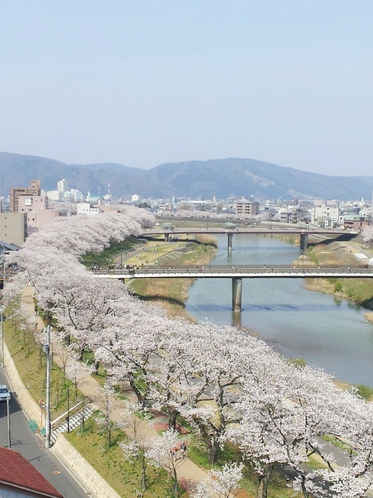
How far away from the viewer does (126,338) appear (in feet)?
52.8

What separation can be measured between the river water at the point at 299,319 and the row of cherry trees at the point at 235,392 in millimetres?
6945

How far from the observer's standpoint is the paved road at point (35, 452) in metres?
13.0

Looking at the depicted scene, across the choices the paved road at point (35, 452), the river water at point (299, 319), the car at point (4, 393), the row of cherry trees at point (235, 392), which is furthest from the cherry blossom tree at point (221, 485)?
the river water at point (299, 319)

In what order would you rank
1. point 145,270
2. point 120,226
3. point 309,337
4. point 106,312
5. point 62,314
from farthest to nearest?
point 120,226 → point 145,270 → point 309,337 → point 62,314 → point 106,312

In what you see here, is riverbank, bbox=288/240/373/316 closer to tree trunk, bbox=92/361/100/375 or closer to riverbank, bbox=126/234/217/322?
riverbank, bbox=126/234/217/322

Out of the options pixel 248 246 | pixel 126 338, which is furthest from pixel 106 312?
pixel 248 246

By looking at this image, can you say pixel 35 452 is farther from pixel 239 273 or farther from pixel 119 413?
pixel 239 273

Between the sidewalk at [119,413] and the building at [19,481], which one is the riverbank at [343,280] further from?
the building at [19,481]

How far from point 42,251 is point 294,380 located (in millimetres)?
24177

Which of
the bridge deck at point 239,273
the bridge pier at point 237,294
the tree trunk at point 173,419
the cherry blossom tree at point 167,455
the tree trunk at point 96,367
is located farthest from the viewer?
the bridge pier at point 237,294

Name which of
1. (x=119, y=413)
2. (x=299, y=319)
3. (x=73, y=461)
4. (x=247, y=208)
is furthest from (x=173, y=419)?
(x=247, y=208)

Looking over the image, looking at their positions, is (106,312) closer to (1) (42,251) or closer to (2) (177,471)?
(2) (177,471)

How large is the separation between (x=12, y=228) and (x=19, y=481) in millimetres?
40942

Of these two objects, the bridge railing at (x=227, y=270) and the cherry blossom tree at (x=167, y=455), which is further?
the bridge railing at (x=227, y=270)
